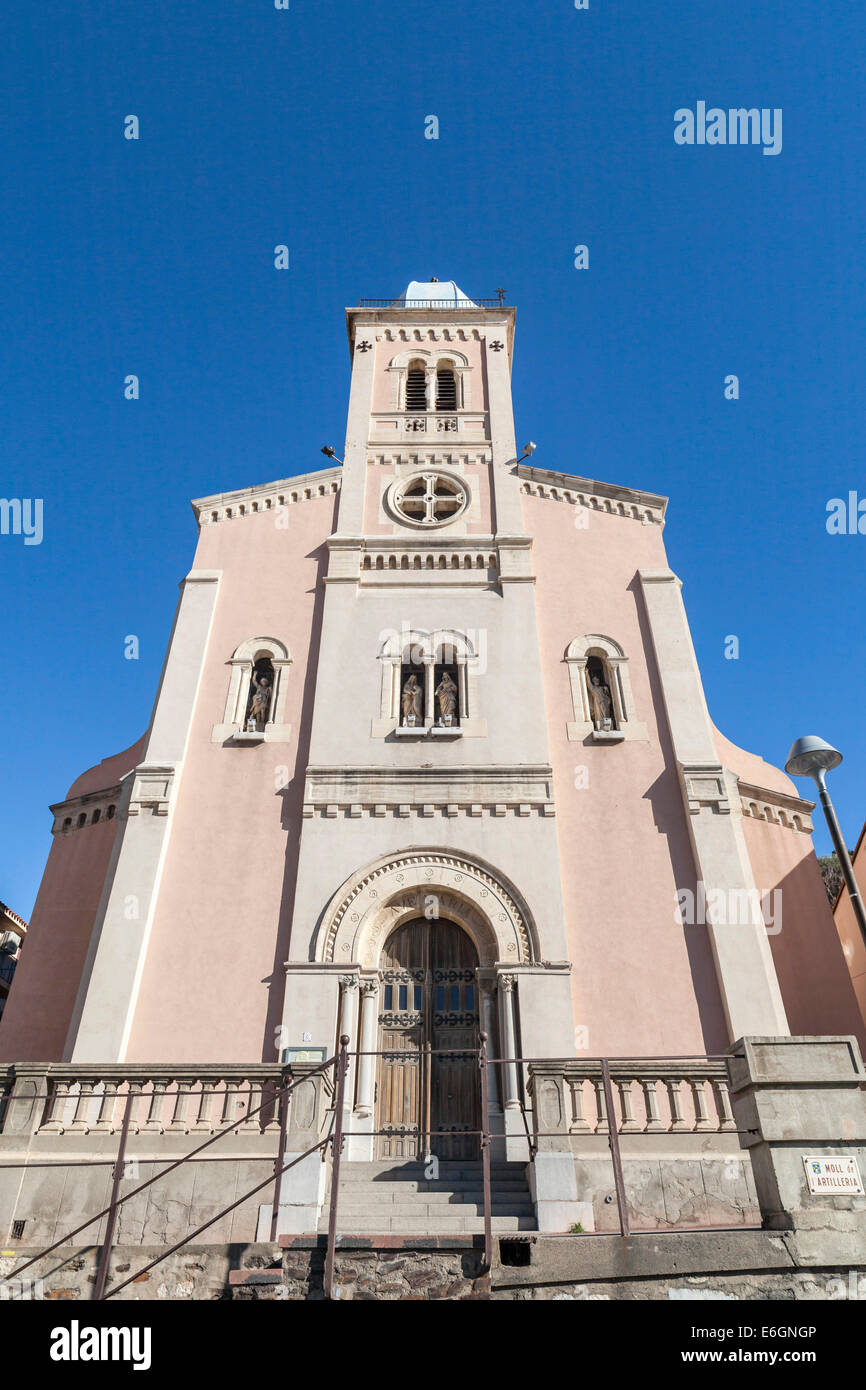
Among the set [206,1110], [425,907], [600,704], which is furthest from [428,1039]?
[600,704]

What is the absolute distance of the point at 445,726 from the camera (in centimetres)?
1566

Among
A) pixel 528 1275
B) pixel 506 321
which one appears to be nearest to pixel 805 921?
pixel 528 1275

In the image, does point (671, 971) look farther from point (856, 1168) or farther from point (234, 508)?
point (234, 508)

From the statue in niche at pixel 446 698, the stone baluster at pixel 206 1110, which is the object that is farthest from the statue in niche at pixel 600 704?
the stone baluster at pixel 206 1110

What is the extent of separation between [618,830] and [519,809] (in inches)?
69.0

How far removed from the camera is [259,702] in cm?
1658

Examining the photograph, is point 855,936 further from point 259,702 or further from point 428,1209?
point 259,702

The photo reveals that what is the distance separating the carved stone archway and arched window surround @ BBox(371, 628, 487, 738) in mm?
2421

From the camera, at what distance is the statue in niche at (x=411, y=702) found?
1595cm

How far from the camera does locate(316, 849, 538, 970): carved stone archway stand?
13352 millimetres

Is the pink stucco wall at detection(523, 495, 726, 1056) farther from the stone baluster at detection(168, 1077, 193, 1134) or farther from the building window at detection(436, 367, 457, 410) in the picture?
the stone baluster at detection(168, 1077, 193, 1134)

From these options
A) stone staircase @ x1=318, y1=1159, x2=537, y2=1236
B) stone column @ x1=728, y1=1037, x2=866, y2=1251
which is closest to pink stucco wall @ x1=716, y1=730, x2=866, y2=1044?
stone staircase @ x1=318, y1=1159, x2=537, y2=1236

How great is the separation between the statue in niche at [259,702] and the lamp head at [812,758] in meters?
9.48
